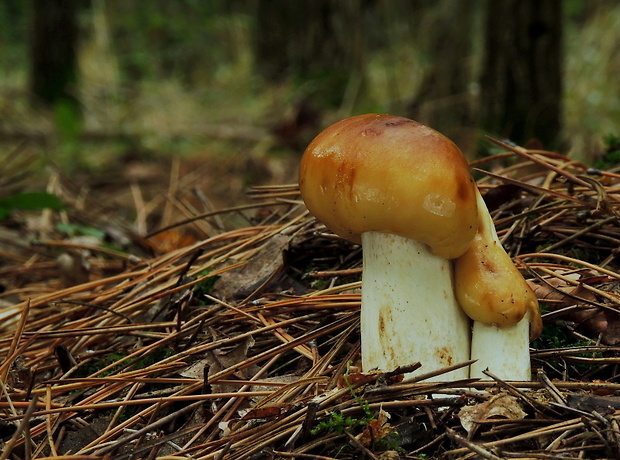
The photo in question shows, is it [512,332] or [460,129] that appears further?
[460,129]

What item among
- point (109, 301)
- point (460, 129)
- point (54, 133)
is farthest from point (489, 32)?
point (54, 133)

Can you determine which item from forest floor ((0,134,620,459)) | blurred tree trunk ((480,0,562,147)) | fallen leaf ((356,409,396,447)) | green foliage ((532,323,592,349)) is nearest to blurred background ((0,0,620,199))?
blurred tree trunk ((480,0,562,147))

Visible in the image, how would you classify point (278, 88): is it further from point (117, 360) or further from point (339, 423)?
point (339, 423)

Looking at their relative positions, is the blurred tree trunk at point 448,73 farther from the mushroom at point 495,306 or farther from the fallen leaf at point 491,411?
the fallen leaf at point 491,411

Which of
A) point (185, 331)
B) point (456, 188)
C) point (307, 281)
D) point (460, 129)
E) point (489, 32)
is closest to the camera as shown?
point (456, 188)

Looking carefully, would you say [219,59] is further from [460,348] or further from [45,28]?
[460,348]

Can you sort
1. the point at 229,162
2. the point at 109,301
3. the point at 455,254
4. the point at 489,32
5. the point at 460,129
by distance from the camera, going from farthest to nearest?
the point at 229,162 < the point at 460,129 < the point at 489,32 < the point at 109,301 < the point at 455,254

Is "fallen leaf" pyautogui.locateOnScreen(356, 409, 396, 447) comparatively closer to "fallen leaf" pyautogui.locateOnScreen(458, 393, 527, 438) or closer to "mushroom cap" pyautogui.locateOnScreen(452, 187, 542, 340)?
"fallen leaf" pyautogui.locateOnScreen(458, 393, 527, 438)
